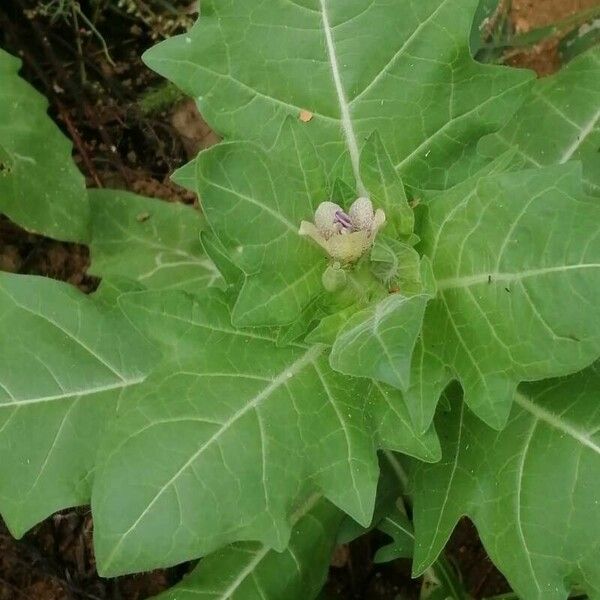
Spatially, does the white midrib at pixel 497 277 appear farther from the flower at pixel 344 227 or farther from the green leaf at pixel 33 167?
the green leaf at pixel 33 167

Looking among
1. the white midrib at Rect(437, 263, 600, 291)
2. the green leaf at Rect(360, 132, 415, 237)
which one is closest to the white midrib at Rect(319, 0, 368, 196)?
the green leaf at Rect(360, 132, 415, 237)

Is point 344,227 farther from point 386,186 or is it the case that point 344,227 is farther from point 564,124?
point 564,124

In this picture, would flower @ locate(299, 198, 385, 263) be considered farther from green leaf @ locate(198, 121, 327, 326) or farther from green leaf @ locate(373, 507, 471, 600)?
green leaf @ locate(373, 507, 471, 600)

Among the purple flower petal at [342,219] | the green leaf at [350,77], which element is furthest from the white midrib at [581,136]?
the purple flower petal at [342,219]

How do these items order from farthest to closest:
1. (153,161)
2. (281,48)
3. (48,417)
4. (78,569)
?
(153,161) < (78,569) < (48,417) < (281,48)

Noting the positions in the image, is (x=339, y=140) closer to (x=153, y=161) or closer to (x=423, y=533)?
(x=423, y=533)

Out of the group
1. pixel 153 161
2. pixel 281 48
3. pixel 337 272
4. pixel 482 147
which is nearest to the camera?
pixel 337 272

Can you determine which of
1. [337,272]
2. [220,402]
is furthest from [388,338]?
[220,402]
